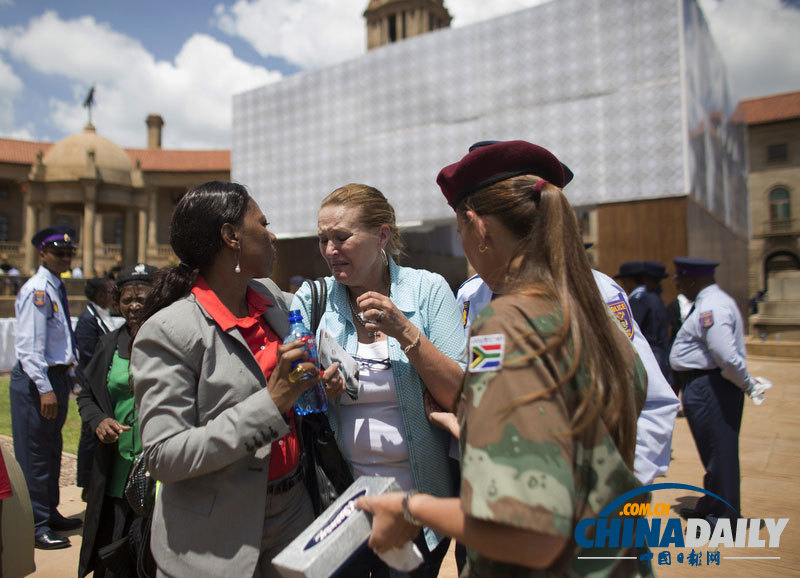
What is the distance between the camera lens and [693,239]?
12.1m

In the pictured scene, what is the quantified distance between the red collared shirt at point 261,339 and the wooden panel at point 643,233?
11.2m

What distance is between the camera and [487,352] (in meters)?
1.03

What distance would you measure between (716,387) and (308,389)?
367 centimetres

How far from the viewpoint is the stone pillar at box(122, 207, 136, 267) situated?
3481 centimetres

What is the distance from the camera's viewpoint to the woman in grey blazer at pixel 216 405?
155cm

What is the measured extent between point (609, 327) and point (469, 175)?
51 centimetres

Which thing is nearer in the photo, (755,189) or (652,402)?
(652,402)

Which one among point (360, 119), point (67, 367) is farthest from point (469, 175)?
point (360, 119)

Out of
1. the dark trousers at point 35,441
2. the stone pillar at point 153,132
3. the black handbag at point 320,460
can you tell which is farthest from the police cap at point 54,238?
the stone pillar at point 153,132

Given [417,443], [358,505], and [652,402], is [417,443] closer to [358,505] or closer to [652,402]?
[358,505]

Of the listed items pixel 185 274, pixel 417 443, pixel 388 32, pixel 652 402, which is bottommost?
pixel 417 443

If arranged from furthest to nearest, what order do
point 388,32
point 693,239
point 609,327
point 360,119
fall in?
point 388,32 → point 360,119 → point 693,239 → point 609,327

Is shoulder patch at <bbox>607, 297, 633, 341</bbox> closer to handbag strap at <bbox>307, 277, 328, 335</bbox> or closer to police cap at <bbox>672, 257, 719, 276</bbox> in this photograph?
handbag strap at <bbox>307, 277, 328, 335</bbox>

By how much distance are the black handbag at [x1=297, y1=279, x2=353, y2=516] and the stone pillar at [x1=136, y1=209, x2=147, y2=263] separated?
123 feet
